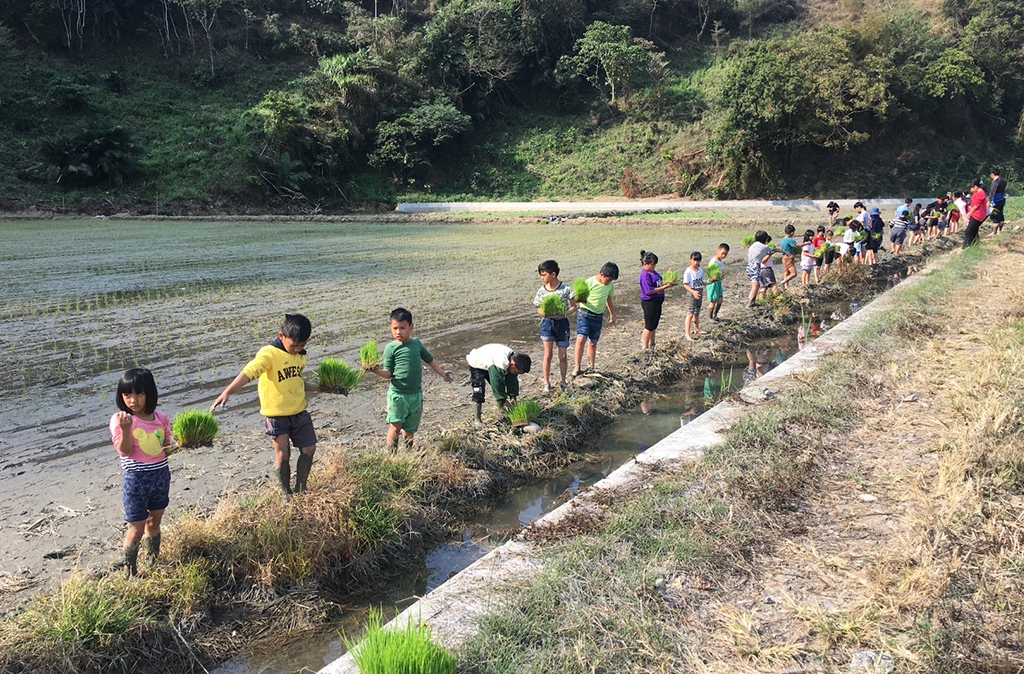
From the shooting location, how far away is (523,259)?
19.9 metres

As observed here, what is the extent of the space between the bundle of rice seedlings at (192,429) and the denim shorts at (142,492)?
1.90ft

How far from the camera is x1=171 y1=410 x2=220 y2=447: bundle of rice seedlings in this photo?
4.53m

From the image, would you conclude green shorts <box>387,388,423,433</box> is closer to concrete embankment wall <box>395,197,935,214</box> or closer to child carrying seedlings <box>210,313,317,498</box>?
child carrying seedlings <box>210,313,317,498</box>

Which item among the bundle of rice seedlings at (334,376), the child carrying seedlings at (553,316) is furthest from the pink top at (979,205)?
the bundle of rice seedlings at (334,376)

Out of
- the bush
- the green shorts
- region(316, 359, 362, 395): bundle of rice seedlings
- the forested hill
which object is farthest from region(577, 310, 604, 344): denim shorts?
the bush

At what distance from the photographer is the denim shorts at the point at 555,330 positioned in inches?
294

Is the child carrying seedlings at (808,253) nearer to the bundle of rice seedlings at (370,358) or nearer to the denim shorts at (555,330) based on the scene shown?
the denim shorts at (555,330)

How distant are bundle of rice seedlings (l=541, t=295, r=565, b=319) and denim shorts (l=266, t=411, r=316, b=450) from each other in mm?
3015

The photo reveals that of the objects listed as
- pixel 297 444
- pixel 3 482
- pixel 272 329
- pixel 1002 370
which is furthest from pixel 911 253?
pixel 3 482

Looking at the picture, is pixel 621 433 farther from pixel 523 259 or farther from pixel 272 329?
pixel 523 259

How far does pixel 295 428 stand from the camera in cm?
486

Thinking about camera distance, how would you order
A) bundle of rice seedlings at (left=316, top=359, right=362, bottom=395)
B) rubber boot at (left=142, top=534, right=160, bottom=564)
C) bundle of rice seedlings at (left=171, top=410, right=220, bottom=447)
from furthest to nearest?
bundle of rice seedlings at (left=316, top=359, right=362, bottom=395), bundle of rice seedlings at (left=171, top=410, right=220, bottom=447), rubber boot at (left=142, top=534, right=160, bottom=564)

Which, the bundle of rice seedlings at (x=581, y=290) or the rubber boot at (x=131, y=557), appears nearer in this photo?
the rubber boot at (x=131, y=557)

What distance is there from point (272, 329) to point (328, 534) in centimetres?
709
